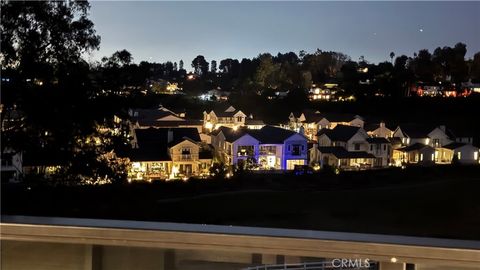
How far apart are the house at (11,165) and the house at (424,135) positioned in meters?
2.81

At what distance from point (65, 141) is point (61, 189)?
14.5 inches

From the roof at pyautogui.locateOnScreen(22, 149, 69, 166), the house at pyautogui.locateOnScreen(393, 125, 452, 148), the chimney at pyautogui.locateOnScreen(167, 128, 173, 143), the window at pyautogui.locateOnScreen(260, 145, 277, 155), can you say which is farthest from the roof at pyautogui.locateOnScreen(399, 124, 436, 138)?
the roof at pyautogui.locateOnScreen(22, 149, 69, 166)

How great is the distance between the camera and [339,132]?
3.97m

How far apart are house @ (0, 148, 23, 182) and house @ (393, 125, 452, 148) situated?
2.81 metres

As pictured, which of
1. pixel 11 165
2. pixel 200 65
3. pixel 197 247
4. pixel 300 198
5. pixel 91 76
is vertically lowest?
pixel 300 198

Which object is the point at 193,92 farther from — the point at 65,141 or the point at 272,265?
the point at 272,265

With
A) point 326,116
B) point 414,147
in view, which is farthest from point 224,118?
point 414,147

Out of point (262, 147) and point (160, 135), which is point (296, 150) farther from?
point (160, 135)

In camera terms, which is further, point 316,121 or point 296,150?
point 316,121

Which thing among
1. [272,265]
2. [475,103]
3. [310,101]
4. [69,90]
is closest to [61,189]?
[69,90]

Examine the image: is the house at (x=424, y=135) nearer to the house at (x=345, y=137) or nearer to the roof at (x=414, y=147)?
the roof at (x=414, y=147)

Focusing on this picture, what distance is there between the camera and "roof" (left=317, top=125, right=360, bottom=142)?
3869 millimetres

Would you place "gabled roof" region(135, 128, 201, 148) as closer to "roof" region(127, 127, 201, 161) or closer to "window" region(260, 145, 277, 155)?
"roof" region(127, 127, 201, 161)

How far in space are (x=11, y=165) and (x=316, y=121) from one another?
7.71 feet
